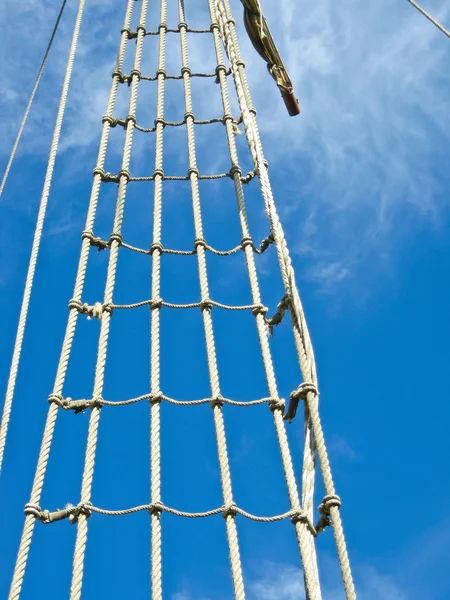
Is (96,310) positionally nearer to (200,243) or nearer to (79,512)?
(200,243)

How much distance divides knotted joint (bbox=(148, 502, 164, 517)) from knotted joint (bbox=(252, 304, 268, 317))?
3.84ft

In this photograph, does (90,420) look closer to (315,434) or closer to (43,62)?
(315,434)

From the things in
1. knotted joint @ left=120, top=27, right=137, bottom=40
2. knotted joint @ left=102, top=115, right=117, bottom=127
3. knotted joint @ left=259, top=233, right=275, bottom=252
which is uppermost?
knotted joint @ left=120, top=27, right=137, bottom=40

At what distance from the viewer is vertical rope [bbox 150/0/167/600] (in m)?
2.82

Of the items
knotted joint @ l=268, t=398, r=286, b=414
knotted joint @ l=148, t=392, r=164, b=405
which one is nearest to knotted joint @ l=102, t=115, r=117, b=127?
knotted joint @ l=148, t=392, r=164, b=405

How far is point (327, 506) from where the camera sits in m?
2.85

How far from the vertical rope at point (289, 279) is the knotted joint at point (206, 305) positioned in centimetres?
41

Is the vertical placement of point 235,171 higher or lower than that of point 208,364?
higher

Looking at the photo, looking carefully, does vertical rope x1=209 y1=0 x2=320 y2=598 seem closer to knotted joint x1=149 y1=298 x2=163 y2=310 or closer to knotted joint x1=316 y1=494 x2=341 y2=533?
knotted joint x1=316 y1=494 x2=341 y2=533

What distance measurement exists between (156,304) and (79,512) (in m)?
1.24

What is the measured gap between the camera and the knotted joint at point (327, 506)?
2.83 metres

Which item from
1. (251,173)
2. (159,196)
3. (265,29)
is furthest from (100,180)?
(265,29)

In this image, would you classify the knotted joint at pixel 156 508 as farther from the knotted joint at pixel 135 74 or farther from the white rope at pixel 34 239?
the knotted joint at pixel 135 74

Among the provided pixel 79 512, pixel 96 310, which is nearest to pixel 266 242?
pixel 96 310
